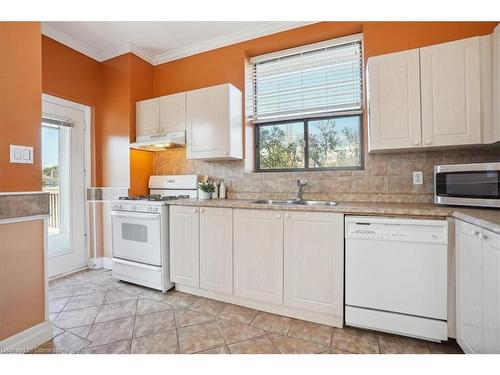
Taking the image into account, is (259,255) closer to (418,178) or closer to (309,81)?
(418,178)

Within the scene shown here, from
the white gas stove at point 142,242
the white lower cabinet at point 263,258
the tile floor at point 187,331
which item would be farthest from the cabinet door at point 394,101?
the white gas stove at point 142,242

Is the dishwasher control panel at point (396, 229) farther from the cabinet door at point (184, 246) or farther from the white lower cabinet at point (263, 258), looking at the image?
the cabinet door at point (184, 246)

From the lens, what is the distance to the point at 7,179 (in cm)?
161

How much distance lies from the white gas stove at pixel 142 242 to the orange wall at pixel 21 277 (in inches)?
36.8

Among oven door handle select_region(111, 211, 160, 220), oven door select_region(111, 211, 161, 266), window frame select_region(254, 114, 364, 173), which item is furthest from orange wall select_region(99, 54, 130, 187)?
window frame select_region(254, 114, 364, 173)

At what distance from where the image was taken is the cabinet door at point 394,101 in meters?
1.96

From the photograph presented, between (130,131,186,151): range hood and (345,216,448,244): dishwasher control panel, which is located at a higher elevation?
(130,131,186,151): range hood

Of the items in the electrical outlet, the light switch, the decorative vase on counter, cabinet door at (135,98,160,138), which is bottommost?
the decorative vase on counter

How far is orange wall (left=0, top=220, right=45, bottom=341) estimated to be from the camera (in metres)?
1.60

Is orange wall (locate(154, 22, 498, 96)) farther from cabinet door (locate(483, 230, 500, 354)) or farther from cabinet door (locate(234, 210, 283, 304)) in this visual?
cabinet door (locate(483, 230, 500, 354))

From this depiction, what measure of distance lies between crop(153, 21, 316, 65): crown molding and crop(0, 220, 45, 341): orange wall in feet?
8.63

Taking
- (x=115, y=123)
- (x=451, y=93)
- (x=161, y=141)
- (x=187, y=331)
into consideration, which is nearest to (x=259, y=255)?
(x=187, y=331)

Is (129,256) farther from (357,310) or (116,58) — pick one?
(116,58)
